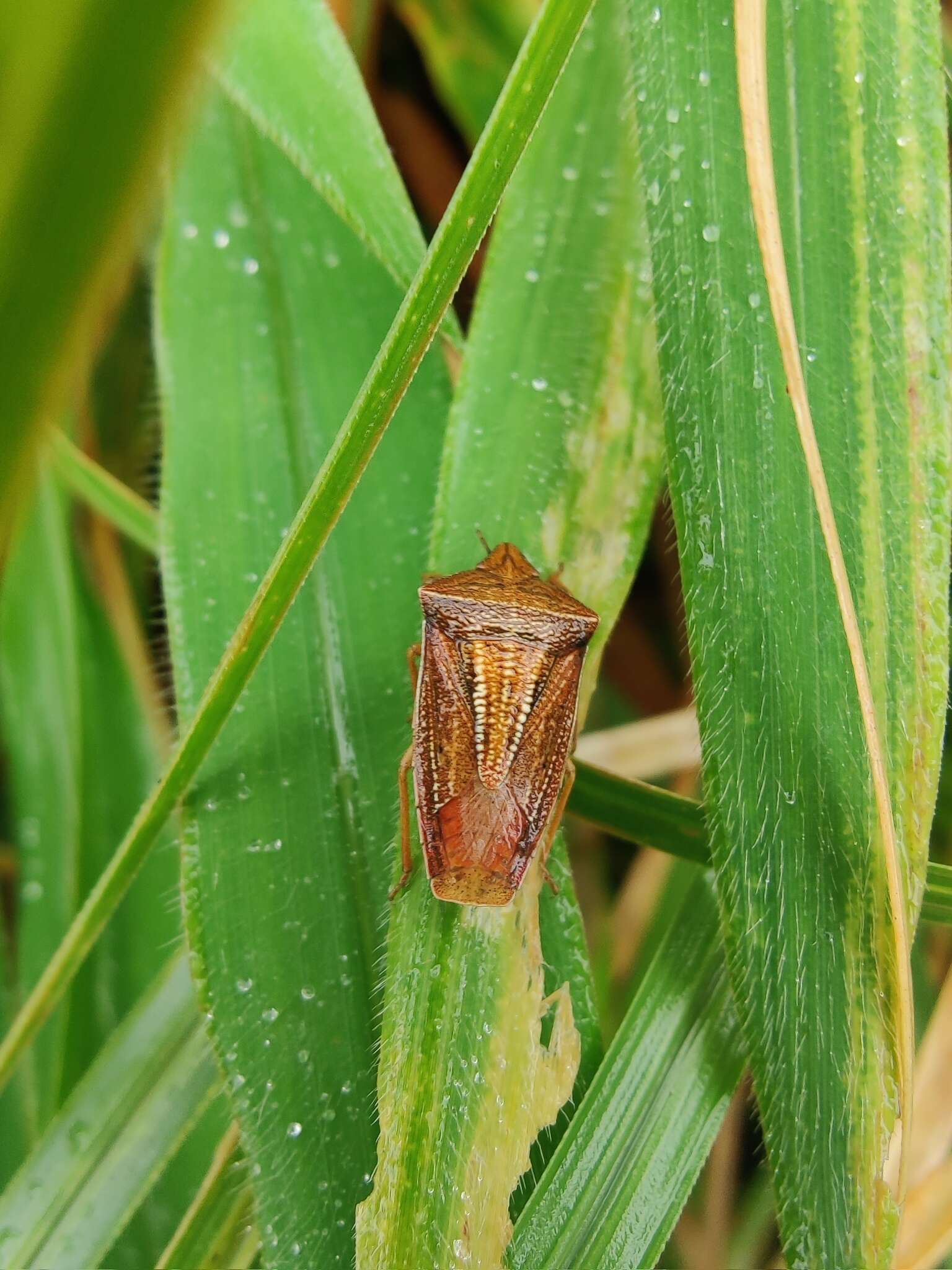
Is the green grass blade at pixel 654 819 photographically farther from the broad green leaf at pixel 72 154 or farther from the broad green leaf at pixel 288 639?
the broad green leaf at pixel 72 154

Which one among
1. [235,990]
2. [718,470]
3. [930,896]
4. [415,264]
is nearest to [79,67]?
[718,470]

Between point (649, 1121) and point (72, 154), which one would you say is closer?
point (72, 154)

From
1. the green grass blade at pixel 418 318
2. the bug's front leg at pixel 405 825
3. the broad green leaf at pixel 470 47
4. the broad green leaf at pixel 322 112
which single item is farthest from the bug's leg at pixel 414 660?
the broad green leaf at pixel 470 47

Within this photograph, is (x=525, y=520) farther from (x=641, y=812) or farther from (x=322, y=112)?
(x=322, y=112)

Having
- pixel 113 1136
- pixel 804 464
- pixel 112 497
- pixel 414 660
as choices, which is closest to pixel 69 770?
pixel 112 497

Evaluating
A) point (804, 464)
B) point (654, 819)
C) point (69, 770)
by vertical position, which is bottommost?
point (69, 770)

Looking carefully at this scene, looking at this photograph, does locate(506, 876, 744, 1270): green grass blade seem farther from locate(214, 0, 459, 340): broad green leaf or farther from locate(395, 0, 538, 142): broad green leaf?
locate(395, 0, 538, 142): broad green leaf
